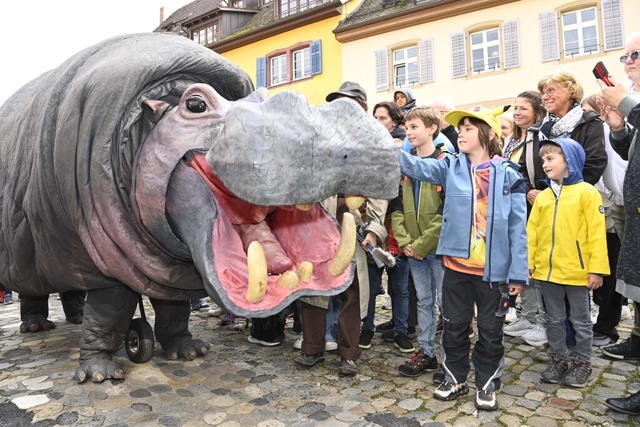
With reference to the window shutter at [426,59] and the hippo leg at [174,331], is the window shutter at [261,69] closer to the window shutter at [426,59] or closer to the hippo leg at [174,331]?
the window shutter at [426,59]

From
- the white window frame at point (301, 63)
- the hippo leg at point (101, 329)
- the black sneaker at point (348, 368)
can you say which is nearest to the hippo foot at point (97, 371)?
the hippo leg at point (101, 329)

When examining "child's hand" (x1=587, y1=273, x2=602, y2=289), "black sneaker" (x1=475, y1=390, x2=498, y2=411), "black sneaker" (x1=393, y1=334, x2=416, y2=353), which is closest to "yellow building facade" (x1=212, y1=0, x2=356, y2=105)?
"black sneaker" (x1=393, y1=334, x2=416, y2=353)

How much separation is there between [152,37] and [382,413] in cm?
214

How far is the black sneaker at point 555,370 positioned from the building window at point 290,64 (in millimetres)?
13532

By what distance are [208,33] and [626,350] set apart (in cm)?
1949

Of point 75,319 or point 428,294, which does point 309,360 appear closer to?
point 428,294

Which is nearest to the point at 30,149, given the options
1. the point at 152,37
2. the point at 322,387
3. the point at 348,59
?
the point at 152,37

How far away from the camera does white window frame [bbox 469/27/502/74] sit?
1289 centimetres

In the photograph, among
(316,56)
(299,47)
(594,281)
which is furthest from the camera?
(299,47)

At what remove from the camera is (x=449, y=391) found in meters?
2.84

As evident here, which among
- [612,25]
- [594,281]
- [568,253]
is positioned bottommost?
[594,281]

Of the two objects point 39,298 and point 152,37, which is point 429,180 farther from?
point 39,298

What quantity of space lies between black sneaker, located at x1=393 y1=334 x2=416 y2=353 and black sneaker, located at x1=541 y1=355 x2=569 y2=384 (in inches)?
36.2

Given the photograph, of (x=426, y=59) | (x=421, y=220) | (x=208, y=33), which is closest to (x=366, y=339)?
(x=421, y=220)
